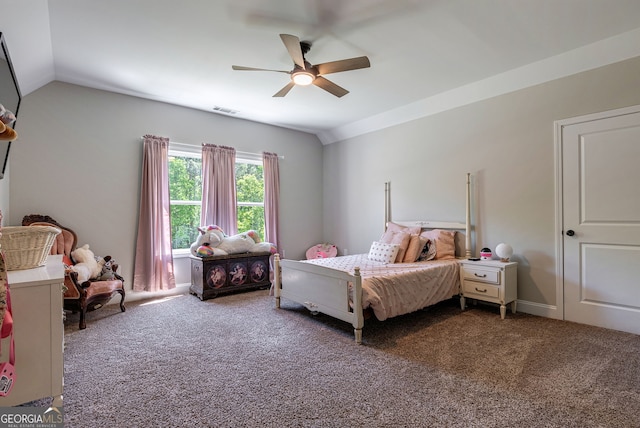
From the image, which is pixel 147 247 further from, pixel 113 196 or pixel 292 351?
pixel 292 351

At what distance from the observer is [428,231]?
14.2 ft

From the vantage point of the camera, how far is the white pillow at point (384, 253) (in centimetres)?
388

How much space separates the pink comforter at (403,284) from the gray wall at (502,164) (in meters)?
0.73

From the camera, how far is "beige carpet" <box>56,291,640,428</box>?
173 cm

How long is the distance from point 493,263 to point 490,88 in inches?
80.9

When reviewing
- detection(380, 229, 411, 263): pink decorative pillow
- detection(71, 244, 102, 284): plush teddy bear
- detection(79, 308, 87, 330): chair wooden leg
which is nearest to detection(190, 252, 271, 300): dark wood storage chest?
detection(71, 244, 102, 284): plush teddy bear

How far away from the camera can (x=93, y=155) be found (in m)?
3.89

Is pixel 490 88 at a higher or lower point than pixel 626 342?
higher

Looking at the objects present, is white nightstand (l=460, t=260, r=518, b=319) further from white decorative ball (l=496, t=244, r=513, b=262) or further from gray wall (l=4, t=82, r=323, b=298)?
gray wall (l=4, t=82, r=323, b=298)

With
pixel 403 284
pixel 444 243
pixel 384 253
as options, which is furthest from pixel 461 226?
pixel 403 284

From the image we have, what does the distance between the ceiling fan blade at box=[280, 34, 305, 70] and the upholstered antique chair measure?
2946 mm

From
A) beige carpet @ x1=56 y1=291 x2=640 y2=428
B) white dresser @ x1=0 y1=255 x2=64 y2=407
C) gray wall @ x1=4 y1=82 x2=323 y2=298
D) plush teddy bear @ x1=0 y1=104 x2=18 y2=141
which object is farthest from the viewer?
gray wall @ x1=4 y1=82 x2=323 y2=298

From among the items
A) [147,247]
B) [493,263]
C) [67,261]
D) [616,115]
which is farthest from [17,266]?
[616,115]

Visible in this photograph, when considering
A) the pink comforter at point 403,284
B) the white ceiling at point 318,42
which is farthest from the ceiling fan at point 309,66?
the pink comforter at point 403,284
